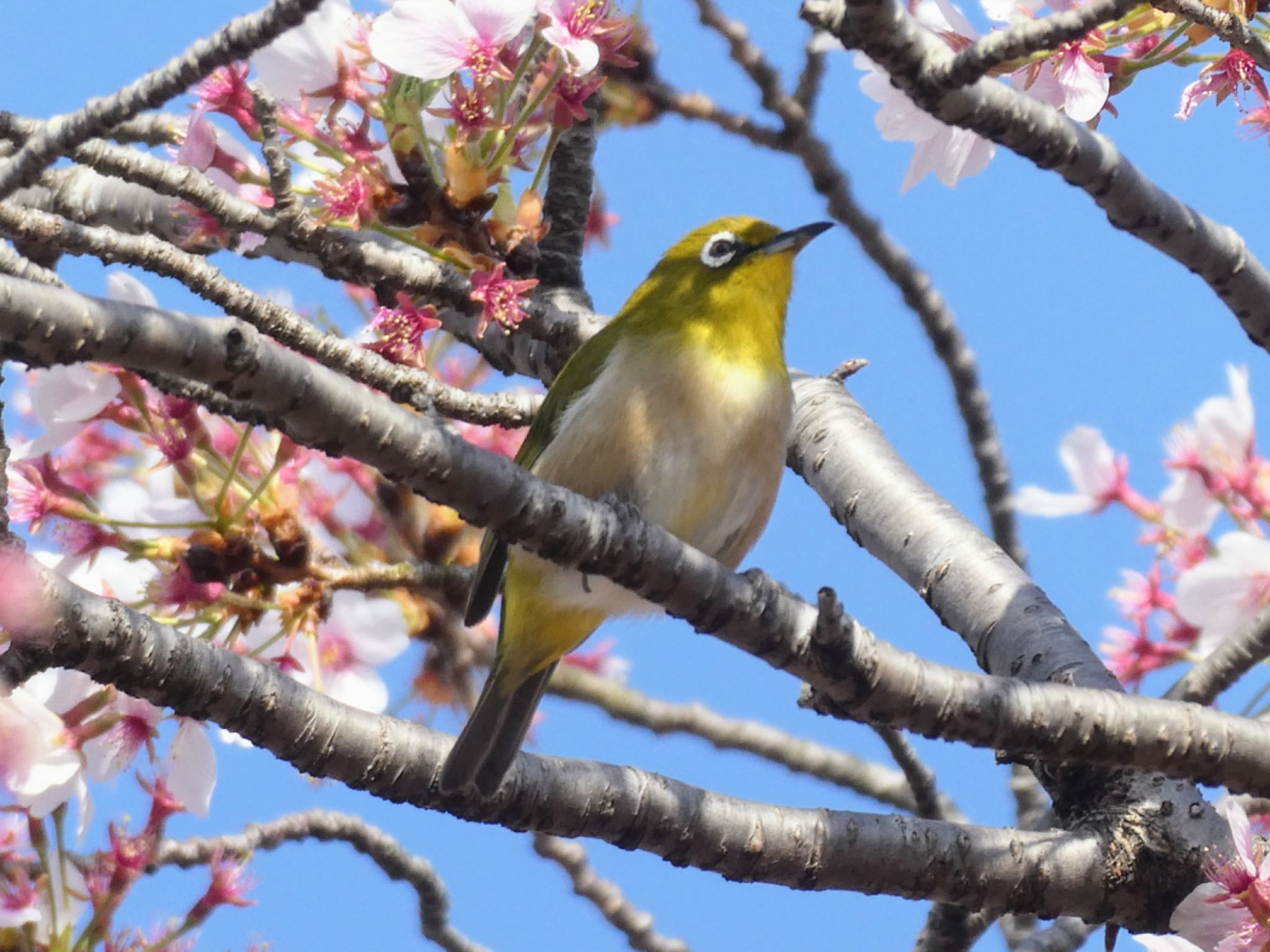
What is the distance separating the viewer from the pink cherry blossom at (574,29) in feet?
13.5

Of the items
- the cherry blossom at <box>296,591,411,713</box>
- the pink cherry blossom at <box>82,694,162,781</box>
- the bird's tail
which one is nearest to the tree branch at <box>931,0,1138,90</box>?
the bird's tail

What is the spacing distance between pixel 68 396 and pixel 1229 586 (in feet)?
9.98

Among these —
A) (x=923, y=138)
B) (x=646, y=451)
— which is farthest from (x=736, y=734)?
(x=923, y=138)

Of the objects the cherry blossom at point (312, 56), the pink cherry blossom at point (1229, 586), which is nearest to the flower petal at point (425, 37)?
the cherry blossom at point (312, 56)

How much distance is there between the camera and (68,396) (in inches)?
166

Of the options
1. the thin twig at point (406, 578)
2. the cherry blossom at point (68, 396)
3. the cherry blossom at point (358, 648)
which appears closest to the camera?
the cherry blossom at point (68, 396)

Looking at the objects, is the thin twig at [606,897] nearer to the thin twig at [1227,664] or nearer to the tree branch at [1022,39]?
the thin twig at [1227,664]

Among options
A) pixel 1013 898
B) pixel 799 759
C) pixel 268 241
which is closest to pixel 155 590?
pixel 268 241

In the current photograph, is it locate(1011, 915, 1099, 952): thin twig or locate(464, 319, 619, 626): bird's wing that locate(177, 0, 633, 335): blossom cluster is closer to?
locate(464, 319, 619, 626): bird's wing

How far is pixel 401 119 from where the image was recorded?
4586 mm

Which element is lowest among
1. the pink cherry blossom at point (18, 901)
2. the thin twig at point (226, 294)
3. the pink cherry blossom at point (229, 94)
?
the pink cherry blossom at point (18, 901)

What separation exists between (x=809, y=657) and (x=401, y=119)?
2243mm

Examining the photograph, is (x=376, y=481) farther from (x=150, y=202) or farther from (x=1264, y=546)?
(x=1264, y=546)

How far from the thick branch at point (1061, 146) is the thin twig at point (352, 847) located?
2.98 meters
